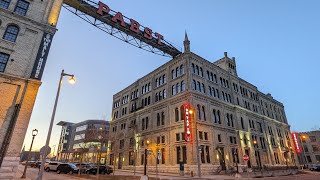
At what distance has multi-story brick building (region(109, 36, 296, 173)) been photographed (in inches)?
1350

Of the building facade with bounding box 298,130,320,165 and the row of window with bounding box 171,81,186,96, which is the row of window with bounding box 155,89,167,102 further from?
the building facade with bounding box 298,130,320,165

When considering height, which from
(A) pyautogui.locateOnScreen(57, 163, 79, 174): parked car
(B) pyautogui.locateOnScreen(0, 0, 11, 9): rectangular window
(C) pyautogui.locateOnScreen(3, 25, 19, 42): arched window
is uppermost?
(B) pyautogui.locateOnScreen(0, 0, 11, 9): rectangular window

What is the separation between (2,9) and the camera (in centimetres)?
1952

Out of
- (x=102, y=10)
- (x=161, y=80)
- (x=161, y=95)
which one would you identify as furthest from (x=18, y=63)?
(x=161, y=80)

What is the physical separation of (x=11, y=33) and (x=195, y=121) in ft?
85.7

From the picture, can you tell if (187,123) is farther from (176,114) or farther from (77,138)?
(77,138)

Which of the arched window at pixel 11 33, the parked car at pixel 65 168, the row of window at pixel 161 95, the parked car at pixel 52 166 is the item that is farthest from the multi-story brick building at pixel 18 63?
the row of window at pixel 161 95

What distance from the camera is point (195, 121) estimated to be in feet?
106

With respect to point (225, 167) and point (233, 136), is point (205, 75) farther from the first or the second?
point (225, 167)

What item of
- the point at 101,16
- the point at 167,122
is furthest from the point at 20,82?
the point at 167,122

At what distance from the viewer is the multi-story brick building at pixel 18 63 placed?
54.9 ft

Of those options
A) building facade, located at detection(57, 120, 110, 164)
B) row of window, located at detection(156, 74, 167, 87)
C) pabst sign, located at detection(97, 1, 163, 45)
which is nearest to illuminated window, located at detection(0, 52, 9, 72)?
pabst sign, located at detection(97, 1, 163, 45)

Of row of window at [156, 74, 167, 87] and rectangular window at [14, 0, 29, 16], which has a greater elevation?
row of window at [156, 74, 167, 87]

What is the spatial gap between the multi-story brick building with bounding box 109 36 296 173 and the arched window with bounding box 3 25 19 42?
73.7 ft
